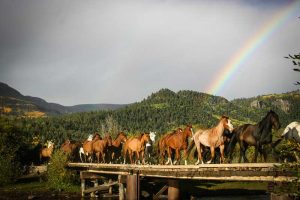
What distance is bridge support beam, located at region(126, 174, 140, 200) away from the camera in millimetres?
28281

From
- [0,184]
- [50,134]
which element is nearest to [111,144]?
[0,184]

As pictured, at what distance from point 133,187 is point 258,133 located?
1133 centimetres

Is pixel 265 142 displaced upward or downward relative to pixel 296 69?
downward

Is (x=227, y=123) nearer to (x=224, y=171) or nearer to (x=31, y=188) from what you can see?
(x=224, y=171)

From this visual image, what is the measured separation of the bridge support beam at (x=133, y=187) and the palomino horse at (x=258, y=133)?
8.21m

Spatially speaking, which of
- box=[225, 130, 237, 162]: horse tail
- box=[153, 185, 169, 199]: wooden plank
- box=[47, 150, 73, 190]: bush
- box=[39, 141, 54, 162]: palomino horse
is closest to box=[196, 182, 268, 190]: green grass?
box=[47, 150, 73, 190]: bush

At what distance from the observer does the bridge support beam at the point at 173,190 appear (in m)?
28.2

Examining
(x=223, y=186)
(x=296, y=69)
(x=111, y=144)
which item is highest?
(x=296, y=69)

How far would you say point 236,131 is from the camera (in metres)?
23.5

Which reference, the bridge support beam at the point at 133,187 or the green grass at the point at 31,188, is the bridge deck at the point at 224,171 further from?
the green grass at the point at 31,188

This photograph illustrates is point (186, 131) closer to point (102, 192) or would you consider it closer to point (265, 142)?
point (265, 142)

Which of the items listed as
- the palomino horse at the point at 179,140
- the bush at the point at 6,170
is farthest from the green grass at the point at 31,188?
the palomino horse at the point at 179,140

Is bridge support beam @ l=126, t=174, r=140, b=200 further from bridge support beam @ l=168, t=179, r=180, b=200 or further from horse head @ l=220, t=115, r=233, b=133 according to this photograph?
horse head @ l=220, t=115, r=233, b=133

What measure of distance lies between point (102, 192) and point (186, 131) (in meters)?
17.3
